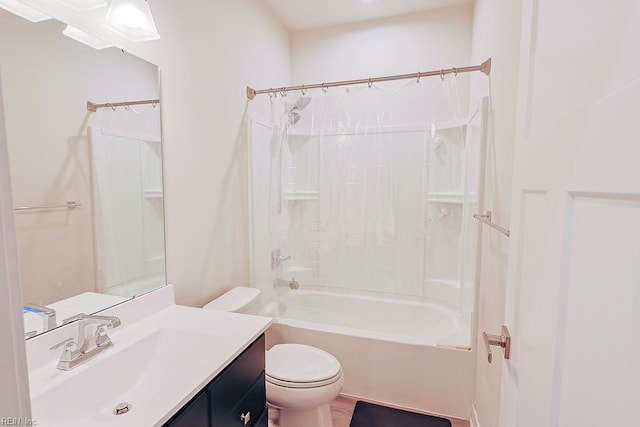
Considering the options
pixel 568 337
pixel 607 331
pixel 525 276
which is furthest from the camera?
pixel 525 276

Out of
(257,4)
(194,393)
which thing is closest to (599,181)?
(194,393)

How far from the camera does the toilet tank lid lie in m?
1.71

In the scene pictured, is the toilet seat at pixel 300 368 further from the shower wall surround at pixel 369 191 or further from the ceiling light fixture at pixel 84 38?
the ceiling light fixture at pixel 84 38

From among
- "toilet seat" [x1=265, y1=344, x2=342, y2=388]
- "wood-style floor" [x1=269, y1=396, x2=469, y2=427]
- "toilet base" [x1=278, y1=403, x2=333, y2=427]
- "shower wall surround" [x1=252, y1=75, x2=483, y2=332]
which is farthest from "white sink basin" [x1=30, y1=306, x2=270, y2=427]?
"shower wall surround" [x1=252, y1=75, x2=483, y2=332]

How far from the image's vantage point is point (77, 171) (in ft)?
3.58

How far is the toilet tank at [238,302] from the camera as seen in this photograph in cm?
171

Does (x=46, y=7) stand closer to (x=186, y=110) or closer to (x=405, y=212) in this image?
(x=186, y=110)

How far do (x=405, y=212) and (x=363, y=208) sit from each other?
0.32 metres

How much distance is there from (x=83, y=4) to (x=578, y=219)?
1570mm

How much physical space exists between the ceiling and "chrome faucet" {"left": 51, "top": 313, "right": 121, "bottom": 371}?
244 centimetres

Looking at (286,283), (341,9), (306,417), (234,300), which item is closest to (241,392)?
(306,417)

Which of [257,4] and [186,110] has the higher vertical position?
[257,4]

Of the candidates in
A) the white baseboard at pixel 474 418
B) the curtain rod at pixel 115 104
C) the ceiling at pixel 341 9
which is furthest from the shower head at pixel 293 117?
the white baseboard at pixel 474 418

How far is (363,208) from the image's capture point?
2.25m
